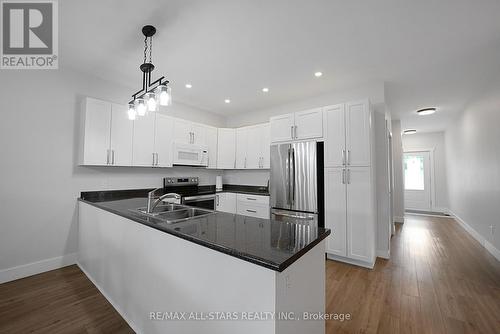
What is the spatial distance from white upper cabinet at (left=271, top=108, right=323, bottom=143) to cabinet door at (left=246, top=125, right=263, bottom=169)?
52cm

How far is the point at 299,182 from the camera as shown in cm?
317

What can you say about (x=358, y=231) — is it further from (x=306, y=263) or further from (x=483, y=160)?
(x=483, y=160)

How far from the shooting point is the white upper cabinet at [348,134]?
2.79m

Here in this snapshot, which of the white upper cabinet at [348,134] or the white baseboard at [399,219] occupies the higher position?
the white upper cabinet at [348,134]

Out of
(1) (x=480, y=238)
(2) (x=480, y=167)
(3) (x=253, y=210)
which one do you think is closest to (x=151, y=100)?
Answer: (3) (x=253, y=210)

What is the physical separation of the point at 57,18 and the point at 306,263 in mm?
2937

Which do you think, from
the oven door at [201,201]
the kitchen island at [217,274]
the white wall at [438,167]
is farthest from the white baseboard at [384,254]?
the white wall at [438,167]

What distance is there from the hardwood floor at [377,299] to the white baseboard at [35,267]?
10cm

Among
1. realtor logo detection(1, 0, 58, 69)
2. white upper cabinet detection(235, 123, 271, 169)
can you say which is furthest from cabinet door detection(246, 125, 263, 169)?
realtor logo detection(1, 0, 58, 69)

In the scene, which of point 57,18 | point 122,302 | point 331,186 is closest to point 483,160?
point 331,186

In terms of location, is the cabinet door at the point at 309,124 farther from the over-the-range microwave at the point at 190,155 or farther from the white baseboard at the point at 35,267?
the white baseboard at the point at 35,267

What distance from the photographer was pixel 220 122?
504 cm

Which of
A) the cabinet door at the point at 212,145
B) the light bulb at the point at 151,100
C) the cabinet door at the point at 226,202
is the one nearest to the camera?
the light bulb at the point at 151,100

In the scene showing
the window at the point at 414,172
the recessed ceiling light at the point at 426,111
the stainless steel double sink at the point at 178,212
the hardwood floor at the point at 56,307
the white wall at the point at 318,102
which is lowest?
the hardwood floor at the point at 56,307
